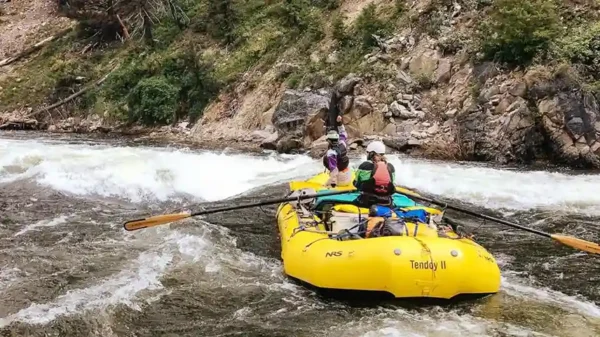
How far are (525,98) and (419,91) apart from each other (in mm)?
2919

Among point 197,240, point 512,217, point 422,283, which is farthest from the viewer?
point 512,217

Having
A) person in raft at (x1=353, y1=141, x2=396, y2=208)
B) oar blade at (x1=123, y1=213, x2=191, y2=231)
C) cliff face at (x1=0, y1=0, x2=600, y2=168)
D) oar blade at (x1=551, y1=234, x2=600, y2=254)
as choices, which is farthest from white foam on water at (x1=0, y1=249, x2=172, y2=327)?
cliff face at (x1=0, y1=0, x2=600, y2=168)

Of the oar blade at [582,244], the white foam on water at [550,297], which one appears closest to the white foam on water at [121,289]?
the white foam on water at [550,297]

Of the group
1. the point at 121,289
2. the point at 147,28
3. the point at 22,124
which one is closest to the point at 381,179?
the point at 121,289

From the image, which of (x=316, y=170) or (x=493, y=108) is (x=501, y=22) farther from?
(x=316, y=170)

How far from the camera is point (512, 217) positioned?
8852mm

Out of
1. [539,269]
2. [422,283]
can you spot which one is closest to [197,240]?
[422,283]

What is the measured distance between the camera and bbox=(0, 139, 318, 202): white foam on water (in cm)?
1116

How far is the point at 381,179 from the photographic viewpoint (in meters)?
6.59

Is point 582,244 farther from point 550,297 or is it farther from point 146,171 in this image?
point 146,171

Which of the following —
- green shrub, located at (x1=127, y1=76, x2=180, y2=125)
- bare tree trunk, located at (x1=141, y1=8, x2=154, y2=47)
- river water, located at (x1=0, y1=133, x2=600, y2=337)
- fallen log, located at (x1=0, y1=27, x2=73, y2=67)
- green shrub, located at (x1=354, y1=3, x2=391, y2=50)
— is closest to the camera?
river water, located at (x1=0, y1=133, x2=600, y2=337)

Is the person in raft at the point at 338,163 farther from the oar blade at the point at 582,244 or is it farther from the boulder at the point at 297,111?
the boulder at the point at 297,111

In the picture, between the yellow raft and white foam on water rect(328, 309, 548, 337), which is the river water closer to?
white foam on water rect(328, 309, 548, 337)

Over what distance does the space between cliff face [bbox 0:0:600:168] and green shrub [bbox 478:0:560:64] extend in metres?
0.03
